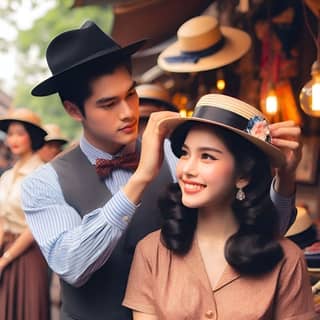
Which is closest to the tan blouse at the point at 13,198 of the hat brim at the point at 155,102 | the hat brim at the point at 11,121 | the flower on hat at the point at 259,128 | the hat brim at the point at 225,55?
the hat brim at the point at 11,121

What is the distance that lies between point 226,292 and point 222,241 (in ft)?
0.56

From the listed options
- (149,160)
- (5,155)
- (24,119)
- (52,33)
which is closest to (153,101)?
(24,119)

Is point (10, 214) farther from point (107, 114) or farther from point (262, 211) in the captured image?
point (262, 211)

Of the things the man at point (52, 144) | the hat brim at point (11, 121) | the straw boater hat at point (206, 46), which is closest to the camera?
the hat brim at point (11, 121)

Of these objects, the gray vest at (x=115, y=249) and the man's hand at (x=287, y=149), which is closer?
the man's hand at (x=287, y=149)

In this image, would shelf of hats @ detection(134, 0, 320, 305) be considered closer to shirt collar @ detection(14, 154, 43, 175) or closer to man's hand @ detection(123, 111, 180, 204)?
shirt collar @ detection(14, 154, 43, 175)

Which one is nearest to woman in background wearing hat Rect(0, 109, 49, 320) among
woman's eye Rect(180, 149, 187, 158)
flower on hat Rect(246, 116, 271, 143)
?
woman's eye Rect(180, 149, 187, 158)

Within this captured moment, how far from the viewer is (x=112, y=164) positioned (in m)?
2.47

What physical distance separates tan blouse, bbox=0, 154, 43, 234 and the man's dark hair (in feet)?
8.35

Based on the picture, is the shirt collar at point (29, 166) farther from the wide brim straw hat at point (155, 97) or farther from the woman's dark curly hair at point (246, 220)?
the woman's dark curly hair at point (246, 220)

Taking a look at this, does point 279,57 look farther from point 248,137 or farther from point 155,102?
point 248,137

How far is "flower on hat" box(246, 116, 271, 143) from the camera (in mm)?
2012

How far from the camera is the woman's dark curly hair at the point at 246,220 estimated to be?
6.51ft

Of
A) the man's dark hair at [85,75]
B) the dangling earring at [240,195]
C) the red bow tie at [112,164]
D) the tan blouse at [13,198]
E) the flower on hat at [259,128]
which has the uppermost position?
the man's dark hair at [85,75]
